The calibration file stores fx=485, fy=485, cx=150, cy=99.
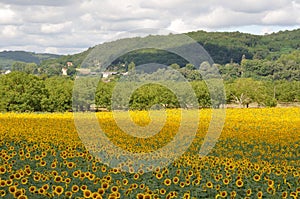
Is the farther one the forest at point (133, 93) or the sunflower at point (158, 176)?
the forest at point (133, 93)

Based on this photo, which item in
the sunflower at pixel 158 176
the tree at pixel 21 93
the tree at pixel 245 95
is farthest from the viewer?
the tree at pixel 245 95

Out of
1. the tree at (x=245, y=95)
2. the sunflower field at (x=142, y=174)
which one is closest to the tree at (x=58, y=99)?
the tree at (x=245, y=95)

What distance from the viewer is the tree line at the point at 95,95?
5444 centimetres

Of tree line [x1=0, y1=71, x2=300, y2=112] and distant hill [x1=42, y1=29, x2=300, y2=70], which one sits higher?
distant hill [x1=42, y1=29, x2=300, y2=70]

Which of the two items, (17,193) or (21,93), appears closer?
(17,193)

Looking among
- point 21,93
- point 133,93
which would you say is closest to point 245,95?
point 133,93

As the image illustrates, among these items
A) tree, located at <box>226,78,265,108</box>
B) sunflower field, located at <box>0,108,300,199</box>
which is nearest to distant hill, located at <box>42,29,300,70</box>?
tree, located at <box>226,78,265,108</box>

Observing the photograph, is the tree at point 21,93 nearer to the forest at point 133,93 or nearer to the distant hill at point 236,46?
the forest at point 133,93

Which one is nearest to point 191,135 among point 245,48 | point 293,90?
point 293,90

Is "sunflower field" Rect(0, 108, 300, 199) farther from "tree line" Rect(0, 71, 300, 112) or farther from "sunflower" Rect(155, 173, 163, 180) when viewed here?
"tree line" Rect(0, 71, 300, 112)

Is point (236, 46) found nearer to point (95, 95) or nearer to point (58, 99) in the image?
point (95, 95)

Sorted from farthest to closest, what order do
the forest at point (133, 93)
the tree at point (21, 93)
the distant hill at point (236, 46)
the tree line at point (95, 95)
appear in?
the distant hill at point (236, 46)
the forest at point (133, 93)
the tree line at point (95, 95)
the tree at point (21, 93)

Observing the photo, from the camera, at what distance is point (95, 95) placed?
6412cm

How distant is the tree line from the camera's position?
179 feet
